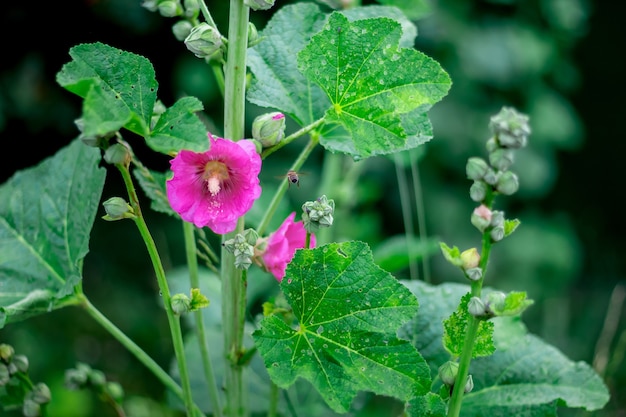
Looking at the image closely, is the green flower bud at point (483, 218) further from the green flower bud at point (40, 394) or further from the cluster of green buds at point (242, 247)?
the green flower bud at point (40, 394)

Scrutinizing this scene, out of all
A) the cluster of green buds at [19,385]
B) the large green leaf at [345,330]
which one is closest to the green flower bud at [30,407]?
the cluster of green buds at [19,385]

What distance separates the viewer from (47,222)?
788mm

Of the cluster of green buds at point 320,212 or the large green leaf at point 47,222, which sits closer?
the cluster of green buds at point 320,212

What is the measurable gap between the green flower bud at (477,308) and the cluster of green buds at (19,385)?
0.41m

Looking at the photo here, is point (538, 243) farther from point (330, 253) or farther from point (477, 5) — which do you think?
point (330, 253)

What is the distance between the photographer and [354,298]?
604mm

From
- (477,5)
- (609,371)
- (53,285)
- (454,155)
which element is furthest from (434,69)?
(477,5)

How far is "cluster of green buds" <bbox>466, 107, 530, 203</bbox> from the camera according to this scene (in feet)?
1.68

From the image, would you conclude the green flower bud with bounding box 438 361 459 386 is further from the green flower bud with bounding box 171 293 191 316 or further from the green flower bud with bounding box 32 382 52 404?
the green flower bud with bounding box 32 382 52 404

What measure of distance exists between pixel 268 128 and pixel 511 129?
197mm

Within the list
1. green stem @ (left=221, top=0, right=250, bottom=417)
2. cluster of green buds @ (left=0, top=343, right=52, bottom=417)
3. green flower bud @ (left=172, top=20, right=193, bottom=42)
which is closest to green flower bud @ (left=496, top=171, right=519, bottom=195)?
green stem @ (left=221, top=0, right=250, bottom=417)

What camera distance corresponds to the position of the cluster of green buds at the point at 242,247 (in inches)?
23.0

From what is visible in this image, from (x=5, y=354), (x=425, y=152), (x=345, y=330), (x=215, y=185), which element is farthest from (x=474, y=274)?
(x=425, y=152)

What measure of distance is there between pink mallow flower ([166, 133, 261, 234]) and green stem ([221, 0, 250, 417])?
0.02 metres
